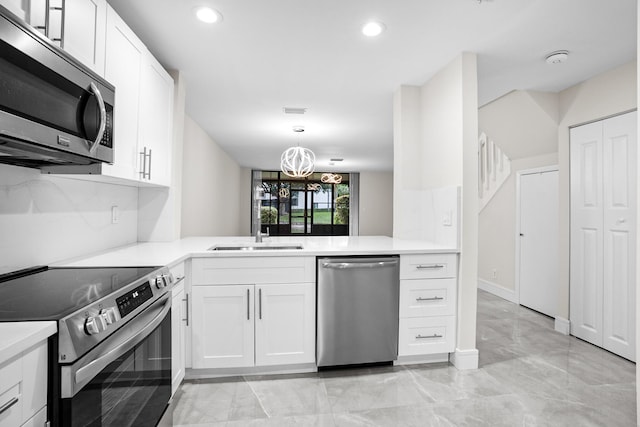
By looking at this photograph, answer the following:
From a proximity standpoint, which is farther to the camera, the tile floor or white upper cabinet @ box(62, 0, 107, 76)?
the tile floor

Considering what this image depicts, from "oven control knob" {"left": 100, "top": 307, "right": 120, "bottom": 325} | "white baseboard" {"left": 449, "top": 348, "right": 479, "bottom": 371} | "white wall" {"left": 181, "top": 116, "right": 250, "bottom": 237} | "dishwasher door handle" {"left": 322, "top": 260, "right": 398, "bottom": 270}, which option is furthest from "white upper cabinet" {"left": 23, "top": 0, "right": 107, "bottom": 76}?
"white baseboard" {"left": 449, "top": 348, "right": 479, "bottom": 371}

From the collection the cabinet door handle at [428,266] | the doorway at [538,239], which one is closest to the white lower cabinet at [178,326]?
the cabinet door handle at [428,266]

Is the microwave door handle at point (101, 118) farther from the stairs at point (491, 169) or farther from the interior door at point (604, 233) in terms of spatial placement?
the stairs at point (491, 169)

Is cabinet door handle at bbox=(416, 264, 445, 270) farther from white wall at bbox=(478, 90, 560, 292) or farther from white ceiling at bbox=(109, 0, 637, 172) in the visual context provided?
white wall at bbox=(478, 90, 560, 292)

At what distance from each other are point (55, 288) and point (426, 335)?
229cm

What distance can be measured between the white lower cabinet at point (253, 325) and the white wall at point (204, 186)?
7.23 feet

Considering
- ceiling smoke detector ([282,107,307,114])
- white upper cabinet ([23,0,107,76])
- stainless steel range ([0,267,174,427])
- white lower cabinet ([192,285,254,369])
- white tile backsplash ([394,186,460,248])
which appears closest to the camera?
stainless steel range ([0,267,174,427])

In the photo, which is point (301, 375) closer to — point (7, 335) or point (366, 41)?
point (7, 335)

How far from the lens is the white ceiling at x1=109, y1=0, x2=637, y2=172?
2039 millimetres

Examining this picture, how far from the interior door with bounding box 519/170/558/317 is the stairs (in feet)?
1.34

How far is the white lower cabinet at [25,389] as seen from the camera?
742mm

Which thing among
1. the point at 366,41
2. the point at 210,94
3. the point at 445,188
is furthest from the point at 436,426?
the point at 210,94

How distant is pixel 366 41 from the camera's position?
2.43m

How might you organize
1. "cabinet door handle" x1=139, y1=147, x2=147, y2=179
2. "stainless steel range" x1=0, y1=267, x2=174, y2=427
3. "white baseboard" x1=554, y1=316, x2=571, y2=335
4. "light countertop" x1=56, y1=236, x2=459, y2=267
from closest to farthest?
"stainless steel range" x1=0, y1=267, x2=174, y2=427 < "light countertop" x1=56, y1=236, x2=459, y2=267 < "cabinet door handle" x1=139, y1=147, x2=147, y2=179 < "white baseboard" x1=554, y1=316, x2=571, y2=335
